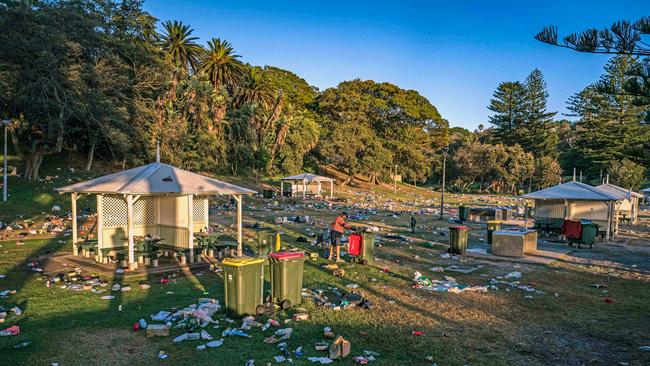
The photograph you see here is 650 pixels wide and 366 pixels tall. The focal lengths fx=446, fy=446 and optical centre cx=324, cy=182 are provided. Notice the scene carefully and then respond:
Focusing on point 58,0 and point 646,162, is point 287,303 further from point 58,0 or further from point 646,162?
point 58,0

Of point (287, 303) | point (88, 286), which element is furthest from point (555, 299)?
point (88, 286)

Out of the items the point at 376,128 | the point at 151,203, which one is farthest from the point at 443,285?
the point at 376,128

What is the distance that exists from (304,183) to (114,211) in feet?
80.2

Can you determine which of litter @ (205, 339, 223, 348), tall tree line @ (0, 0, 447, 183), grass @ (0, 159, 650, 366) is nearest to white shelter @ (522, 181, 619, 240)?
grass @ (0, 159, 650, 366)

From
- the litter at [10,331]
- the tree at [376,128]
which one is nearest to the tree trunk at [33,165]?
the litter at [10,331]

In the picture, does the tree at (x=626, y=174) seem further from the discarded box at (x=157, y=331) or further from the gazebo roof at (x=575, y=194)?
the discarded box at (x=157, y=331)

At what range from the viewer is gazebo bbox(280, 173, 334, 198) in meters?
37.6

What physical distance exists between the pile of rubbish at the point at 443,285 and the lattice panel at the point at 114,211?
8.96m

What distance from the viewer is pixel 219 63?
46281mm

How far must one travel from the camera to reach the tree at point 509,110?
74.3 m

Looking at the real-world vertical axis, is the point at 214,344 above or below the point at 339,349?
below

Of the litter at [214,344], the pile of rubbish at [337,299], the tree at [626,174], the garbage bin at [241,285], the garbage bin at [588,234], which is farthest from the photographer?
the tree at [626,174]

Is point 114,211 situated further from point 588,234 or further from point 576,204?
point 576,204

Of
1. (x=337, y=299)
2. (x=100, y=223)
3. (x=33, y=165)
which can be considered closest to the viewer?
(x=337, y=299)
